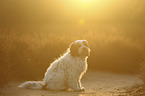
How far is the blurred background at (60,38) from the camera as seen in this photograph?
1069 cm

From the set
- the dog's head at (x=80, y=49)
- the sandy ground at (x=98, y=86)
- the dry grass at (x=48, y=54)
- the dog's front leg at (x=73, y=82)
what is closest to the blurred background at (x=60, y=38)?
the dry grass at (x=48, y=54)

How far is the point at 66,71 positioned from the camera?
8.10 m

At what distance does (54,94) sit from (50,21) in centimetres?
2922

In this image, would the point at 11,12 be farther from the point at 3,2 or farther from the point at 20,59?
the point at 20,59

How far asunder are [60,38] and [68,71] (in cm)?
676

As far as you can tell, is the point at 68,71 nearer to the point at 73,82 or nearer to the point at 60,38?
the point at 73,82

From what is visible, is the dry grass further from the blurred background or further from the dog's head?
the dog's head

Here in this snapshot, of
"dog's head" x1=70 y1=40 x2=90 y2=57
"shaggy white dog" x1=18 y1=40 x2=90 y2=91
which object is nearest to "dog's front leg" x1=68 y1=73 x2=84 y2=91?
"shaggy white dog" x1=18 y1=40 x2=90 y2=91

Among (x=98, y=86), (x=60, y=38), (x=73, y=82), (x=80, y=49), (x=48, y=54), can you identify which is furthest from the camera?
(x=60, y=38)

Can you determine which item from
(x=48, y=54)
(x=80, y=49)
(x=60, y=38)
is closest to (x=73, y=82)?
(x=80, y=49)

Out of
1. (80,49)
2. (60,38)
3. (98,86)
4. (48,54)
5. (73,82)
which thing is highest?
(60,38)

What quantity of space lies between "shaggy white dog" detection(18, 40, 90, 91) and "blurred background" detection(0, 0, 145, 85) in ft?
5.88

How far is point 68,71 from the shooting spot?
8.09 meters

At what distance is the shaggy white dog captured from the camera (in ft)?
26.1
